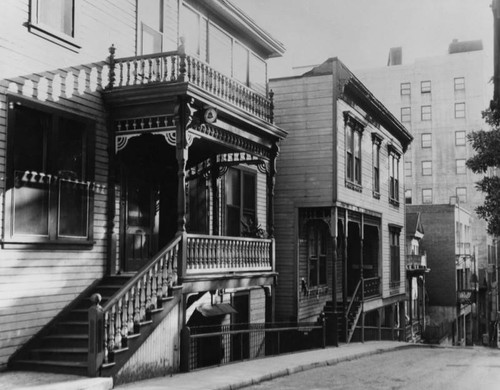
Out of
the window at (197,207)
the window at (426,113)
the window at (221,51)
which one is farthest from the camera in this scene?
the window at (426,113)

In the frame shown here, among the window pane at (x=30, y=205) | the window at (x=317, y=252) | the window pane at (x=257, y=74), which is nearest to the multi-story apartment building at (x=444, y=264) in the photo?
the window at (x=317, y=252)

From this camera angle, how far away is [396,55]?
260 ft

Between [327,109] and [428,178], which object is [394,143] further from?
[428,178]

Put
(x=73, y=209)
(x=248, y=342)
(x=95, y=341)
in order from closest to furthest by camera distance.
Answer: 1. (x=95, y=341)
2. (x=73, y=209)
3. (x=248, y=342)

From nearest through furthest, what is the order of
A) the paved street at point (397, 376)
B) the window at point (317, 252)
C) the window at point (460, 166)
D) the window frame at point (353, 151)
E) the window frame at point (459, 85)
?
the paved street at point (397, 376) → the window frame at point (353, 151) → the window at point (317, 252) → the window at point (460, 166) → the window frame at point (459, 85)

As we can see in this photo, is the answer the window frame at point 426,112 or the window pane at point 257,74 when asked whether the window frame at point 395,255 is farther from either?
the window frame at point 426,112

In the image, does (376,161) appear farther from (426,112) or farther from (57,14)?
(426,112)

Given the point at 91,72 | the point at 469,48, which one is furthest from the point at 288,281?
the point at 469,48

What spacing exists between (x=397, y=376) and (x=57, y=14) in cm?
1041

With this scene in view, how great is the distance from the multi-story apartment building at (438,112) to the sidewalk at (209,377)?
190 ft

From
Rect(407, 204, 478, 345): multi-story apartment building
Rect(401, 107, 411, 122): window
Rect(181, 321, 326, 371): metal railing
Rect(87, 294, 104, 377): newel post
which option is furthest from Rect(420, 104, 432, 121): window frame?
Rect(87, 294, 104, 377): newel post

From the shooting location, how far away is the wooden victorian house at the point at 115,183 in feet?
37.8

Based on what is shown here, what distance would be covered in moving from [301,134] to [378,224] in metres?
7.96

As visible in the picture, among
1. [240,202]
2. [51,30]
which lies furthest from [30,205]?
[240,202]
